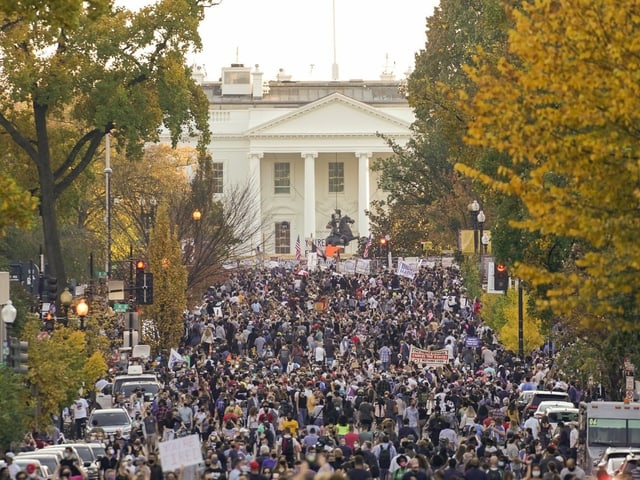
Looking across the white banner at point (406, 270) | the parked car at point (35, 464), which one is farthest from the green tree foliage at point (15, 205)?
the white banner at point (406, 270)

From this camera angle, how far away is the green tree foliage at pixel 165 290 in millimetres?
51781

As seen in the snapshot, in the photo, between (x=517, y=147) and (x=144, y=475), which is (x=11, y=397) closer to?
(x=144, y=475)

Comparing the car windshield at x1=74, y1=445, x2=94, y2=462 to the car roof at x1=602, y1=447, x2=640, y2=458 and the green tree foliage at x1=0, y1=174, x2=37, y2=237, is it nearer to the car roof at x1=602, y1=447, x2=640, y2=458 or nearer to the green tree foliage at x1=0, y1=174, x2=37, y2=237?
the car roof at x1=602, y1=447, x2=640, y2=458

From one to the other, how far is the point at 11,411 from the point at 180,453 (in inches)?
313

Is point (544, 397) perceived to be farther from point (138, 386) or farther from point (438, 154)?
point (438, 154)

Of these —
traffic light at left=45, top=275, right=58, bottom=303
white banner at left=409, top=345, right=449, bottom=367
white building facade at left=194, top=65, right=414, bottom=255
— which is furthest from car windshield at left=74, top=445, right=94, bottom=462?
white building facade at left=194, top=65, right=414, bottom=255

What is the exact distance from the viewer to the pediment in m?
126

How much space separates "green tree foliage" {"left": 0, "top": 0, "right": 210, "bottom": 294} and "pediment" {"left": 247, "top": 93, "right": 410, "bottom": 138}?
85316 mm

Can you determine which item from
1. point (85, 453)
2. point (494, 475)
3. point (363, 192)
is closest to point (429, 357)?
point (85, 453)

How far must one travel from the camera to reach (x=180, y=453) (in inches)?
877

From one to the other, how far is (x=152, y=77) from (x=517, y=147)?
20.9m

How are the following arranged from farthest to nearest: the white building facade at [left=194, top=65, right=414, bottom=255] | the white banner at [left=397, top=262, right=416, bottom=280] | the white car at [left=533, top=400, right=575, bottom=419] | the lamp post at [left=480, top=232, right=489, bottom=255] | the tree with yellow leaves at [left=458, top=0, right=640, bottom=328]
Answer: the white building facade at [left=194, top=65, right=414, bottom=255] → the white banner at [left=397, top=262, right=416, bottom=280] → the lamp post at [left=480, top=232, right=489, bottom=255] → the white car at [left=533, top=400, right=575, bottom=419] → the tree with yellow leaves at [left=458, top=0, right=640, bottom=328]

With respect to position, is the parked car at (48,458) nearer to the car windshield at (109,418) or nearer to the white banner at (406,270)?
the car windshield at (109,418)

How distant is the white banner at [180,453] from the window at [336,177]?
4289 inches
